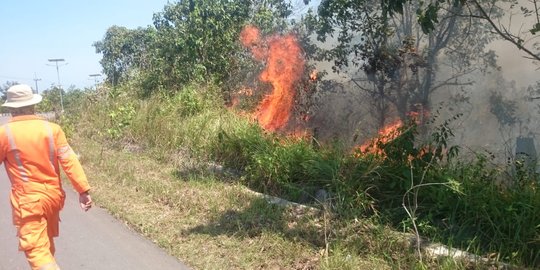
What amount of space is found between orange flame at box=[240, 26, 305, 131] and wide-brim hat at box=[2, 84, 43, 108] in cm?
560

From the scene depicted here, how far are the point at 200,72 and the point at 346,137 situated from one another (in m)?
6.23

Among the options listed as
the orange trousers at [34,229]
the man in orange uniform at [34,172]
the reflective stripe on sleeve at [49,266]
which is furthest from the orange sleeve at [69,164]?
the reflective stripe on sleeve at [49,266]

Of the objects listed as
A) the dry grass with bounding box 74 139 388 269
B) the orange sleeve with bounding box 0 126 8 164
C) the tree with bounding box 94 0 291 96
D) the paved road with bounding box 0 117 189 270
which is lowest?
the paved road with bounding box 0 117 189 270

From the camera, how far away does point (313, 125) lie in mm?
8438

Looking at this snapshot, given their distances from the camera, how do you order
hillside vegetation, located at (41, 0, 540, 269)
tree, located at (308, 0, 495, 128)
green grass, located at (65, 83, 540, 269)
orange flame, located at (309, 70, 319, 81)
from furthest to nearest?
orange flame, located at (309, 70, 319, 81), tree, located at (308, 0, 495, 128), hillside vegetation, located at (41, 0, 540, 269), green grass, located at (65, 83, 540, 269)

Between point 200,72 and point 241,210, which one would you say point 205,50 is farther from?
point 241,210

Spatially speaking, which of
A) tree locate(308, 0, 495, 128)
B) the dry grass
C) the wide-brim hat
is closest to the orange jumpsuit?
the wide-brim hat

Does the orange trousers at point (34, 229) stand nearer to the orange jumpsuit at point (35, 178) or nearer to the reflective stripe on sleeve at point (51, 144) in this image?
Answer: the orange jumpsuit at point (35, 178)

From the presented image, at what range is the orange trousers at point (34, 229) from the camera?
3.40 metres

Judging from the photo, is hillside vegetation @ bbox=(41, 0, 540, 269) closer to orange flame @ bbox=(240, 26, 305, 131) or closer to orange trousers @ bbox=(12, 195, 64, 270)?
orange flame @ bbox=(240, 26, 305, 131)

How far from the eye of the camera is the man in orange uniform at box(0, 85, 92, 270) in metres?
3.43

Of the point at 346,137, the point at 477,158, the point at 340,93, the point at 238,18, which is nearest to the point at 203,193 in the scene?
the point at 346,137

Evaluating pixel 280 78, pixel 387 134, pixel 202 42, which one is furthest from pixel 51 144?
pixel 202 42

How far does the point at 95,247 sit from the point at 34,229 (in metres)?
1.64
